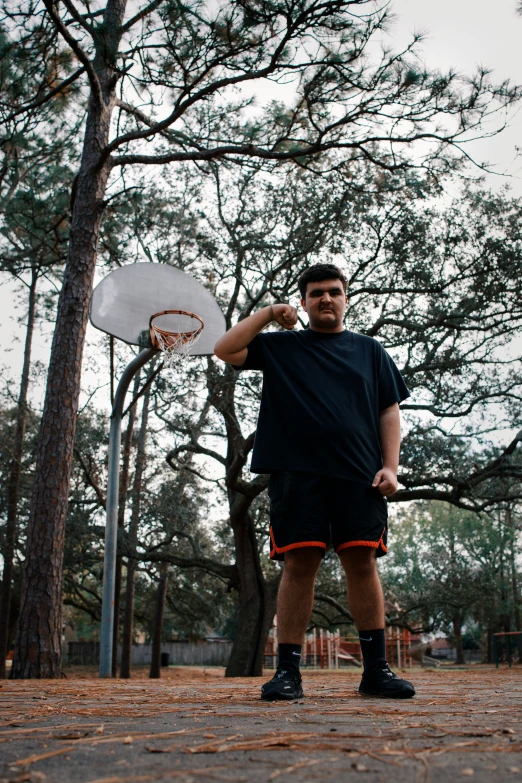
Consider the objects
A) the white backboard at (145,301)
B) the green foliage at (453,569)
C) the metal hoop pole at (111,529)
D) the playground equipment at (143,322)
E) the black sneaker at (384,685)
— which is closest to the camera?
the black sneaker at (384,685)

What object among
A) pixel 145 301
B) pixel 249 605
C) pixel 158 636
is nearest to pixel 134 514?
pixel 249 605

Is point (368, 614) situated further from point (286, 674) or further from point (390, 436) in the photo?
point (390, 436)

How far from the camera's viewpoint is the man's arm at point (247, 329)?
103 inches

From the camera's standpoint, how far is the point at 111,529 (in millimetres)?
6363

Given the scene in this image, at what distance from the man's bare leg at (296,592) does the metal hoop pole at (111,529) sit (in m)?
3.86

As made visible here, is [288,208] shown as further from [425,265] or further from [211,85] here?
[211,85]

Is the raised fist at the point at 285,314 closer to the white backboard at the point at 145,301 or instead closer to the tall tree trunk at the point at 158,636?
the white backboard at the point at 145,301

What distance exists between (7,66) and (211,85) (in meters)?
2.69

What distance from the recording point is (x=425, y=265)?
436 inches

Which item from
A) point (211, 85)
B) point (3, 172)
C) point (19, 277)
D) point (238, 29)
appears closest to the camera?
point (238, 29)

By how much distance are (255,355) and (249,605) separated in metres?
10.7

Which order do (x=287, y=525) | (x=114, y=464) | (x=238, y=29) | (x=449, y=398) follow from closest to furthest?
(x=287, y=525) → (x=114, y=464) → (x=238, y=29) → (x=449, y=398)

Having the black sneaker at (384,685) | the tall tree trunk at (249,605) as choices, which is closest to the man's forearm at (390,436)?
the black sneaker at (384,685)

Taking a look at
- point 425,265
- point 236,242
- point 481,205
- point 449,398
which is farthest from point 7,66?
point 449,398
